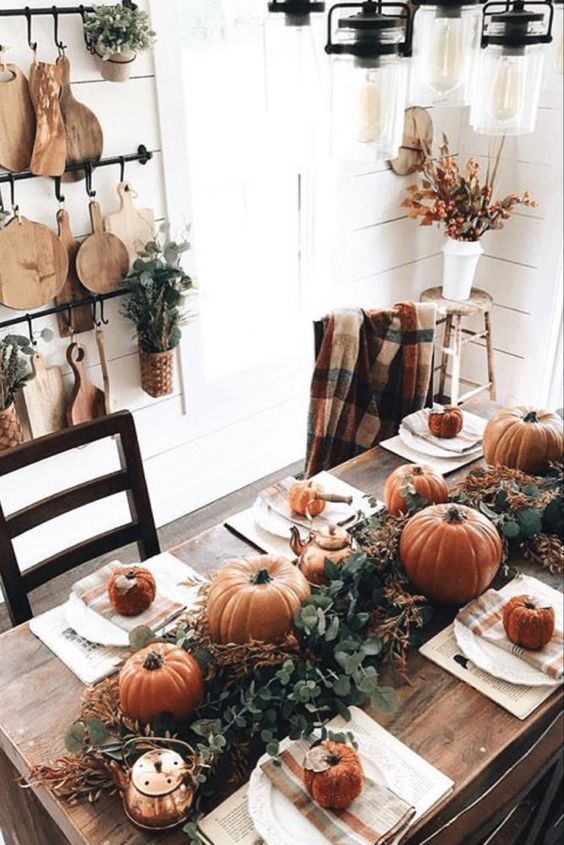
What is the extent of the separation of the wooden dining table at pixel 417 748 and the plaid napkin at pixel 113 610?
0.12 metres

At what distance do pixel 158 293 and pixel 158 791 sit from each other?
5.54 ft

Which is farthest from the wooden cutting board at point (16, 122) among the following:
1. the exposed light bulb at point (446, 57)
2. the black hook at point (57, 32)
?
the exposed light bulb at point (446, 57)

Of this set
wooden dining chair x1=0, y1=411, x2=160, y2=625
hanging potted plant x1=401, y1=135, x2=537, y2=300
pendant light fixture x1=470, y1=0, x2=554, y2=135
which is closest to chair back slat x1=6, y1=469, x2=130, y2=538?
wooden dining chair x1=0, y1=411, x2=160, y2=625

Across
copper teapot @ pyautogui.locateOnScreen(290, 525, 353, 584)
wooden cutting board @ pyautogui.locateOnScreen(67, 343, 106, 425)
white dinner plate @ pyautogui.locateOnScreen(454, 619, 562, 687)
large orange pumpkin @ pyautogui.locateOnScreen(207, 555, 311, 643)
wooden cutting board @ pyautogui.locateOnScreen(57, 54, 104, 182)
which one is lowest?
wooden cutting board @ pyautogui.locateOnScreen(67, 343, 106, 425)

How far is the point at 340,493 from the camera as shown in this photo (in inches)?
69.9

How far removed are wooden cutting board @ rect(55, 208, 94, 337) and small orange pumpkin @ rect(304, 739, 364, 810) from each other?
1.65m

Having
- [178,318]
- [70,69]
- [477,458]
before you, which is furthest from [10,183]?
[477,458]

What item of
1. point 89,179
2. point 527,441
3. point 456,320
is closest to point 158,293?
point 89,179

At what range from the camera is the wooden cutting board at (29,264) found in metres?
2.18

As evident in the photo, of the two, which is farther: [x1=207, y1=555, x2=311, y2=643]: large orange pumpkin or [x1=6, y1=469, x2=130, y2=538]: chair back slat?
[x1=6, y1=469, x2=130, y2=538]: chair back slat

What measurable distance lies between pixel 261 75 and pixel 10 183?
3.34ft

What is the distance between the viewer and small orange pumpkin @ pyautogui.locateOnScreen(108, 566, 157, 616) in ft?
4.66

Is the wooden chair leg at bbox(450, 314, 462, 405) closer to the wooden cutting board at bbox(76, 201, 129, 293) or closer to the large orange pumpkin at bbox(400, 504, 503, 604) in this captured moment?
the wooden cutting board at bbox(76, 201, 129, 293)

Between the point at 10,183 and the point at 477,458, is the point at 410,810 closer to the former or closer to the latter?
the point at 477,458
